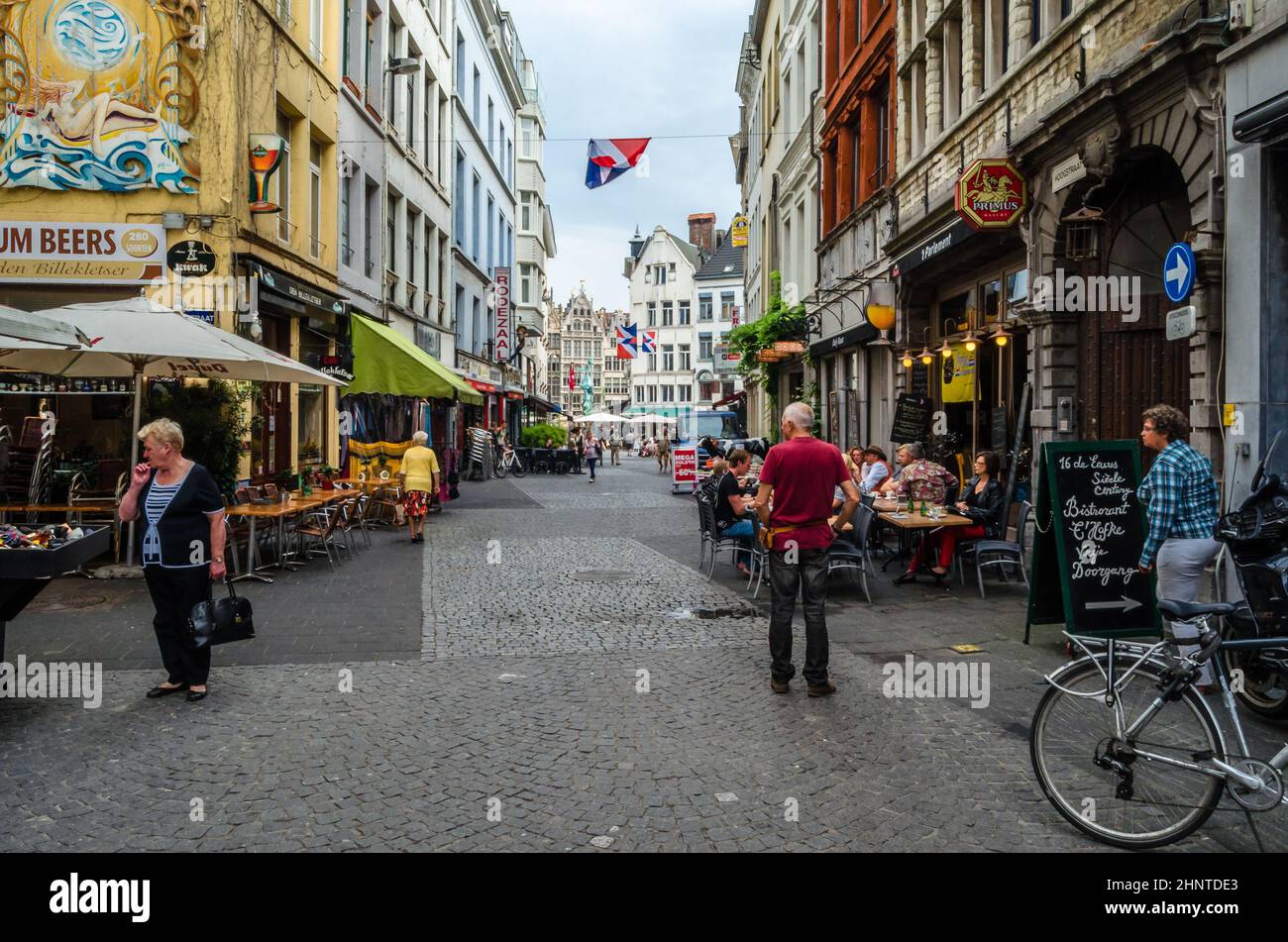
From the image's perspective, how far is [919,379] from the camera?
17219 millimetres

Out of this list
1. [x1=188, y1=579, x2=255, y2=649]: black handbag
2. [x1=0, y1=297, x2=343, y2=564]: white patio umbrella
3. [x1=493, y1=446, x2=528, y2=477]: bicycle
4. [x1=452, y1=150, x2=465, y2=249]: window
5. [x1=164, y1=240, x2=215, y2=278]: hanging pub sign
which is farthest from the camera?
[x1=493, y1=446, x2=528, y2=477]: bicycle

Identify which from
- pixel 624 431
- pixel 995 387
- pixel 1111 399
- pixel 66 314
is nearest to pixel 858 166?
pixel 995 387

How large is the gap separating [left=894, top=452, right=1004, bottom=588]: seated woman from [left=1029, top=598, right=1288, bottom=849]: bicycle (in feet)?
19.7

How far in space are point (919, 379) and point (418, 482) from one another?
30.1 ft

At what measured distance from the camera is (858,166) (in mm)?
20734

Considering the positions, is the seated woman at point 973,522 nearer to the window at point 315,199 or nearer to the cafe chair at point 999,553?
the cafe chair at point 999,553

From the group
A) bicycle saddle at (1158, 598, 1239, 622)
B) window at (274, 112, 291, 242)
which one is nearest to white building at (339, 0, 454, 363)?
window at (274, 112, 291, 242)

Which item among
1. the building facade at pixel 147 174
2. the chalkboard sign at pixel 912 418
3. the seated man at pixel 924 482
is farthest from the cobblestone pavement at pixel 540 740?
the chalkboard sign at pixel 912 418

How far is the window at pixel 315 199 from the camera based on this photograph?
17.6m

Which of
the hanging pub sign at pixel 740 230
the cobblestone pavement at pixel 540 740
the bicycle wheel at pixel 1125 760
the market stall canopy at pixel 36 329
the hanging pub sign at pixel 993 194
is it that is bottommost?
the cobblestone pavement at pixel 540 740

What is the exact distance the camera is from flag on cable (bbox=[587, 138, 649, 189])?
1903 cm

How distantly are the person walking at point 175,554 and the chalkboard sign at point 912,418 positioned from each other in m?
12.6

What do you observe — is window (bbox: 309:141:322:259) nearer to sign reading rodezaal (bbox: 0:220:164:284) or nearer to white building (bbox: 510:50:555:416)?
sign reading rodezaal (bbox: 0:220:164:284)
